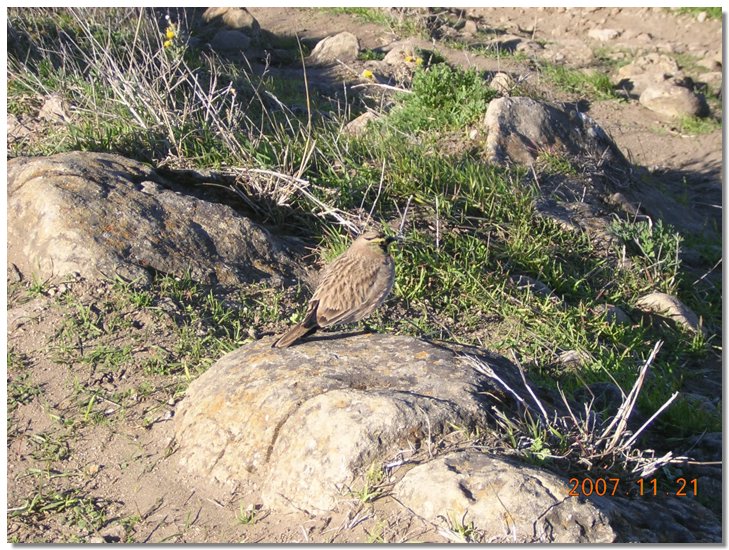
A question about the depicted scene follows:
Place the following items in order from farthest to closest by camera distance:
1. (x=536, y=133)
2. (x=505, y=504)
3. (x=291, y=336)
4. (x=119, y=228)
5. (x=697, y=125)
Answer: (x=697, y=125), (x=536, y=133), (x=119, y=228), (x=291, y=336), (x=505, y=504)

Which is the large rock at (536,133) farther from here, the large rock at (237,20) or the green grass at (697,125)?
the large rock at (237,20)

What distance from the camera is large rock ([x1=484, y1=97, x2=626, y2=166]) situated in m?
8.74

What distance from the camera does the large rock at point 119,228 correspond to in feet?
20.1

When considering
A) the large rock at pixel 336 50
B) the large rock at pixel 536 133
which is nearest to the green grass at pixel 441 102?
the large rock at pixel 536 133

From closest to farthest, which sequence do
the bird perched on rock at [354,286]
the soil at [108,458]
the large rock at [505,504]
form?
the large rock at [505,504] < the soil at [108,458] < the bird perched on rock at [354,286]

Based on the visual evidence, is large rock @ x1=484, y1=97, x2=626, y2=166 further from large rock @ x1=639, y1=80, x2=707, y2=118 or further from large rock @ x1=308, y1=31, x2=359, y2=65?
large rock @ x1=308, y1=31, x2=359, y2=65

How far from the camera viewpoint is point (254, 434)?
4402 mm

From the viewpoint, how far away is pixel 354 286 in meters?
5.55

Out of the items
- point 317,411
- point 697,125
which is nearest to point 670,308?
point 317,411

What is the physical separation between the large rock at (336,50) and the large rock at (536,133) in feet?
13.6

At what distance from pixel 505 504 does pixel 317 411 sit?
1024 millimetres

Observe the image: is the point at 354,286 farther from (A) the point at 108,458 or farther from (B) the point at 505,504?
(B) the point at 505,504

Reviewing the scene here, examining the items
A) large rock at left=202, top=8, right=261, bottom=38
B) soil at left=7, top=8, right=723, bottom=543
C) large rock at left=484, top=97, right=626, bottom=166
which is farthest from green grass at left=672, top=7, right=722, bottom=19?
soil at left=7, top=8, right=723, bottom=543

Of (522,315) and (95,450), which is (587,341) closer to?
(522,315)
